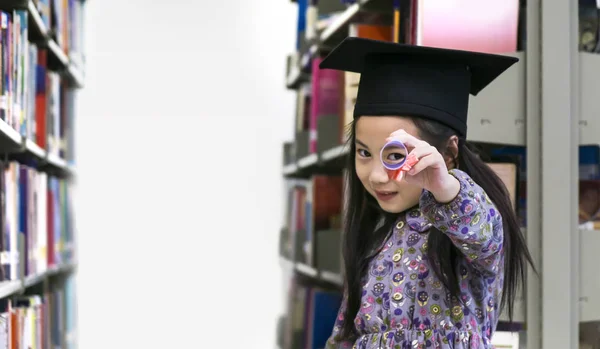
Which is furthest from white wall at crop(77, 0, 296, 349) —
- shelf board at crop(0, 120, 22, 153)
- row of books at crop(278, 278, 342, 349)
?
shelf board at crop(0, 120, 22, 153)

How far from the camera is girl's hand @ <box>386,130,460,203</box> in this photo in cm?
113

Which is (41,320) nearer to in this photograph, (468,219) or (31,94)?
(31,94)

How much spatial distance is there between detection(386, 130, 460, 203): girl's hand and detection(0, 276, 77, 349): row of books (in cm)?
124

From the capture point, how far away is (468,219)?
1.17 metres

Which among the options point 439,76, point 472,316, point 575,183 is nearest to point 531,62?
point 575,183

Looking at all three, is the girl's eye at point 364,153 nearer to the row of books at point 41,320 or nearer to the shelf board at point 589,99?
the shelf board at point 589,99

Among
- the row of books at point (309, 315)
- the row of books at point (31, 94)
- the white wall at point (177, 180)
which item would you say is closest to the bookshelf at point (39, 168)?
the row of books at point (31, 94)

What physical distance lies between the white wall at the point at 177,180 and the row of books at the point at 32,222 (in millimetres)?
963

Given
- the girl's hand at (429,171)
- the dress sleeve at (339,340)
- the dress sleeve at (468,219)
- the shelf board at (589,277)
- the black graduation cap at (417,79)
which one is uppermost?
the black graduation cap at (417,79)

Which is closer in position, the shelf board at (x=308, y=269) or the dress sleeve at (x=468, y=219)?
the dress sleeve at (x=468, y=219)

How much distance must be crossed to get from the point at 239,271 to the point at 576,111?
317 cm

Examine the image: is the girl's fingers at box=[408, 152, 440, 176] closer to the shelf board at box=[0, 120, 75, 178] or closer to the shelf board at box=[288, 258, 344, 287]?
the shelf board at box=[0, 120, 75, 178]

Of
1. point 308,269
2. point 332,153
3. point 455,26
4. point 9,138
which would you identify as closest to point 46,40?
point 9,138

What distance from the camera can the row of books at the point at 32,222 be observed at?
219 centimetres
